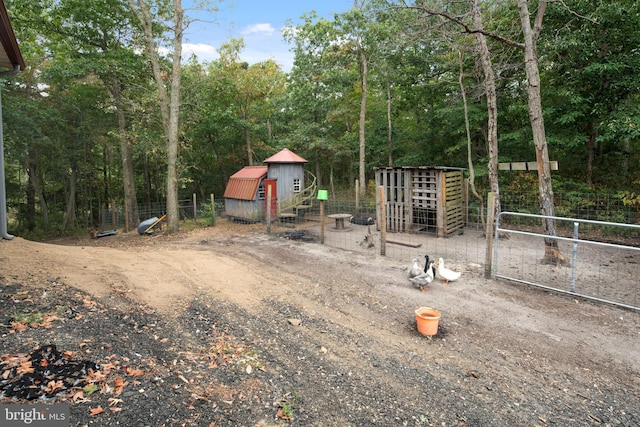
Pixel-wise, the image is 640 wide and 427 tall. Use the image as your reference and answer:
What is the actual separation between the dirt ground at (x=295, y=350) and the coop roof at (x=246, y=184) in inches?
314

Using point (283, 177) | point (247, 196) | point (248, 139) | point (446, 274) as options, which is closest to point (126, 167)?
point (247, 196)

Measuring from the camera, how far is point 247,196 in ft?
47.6

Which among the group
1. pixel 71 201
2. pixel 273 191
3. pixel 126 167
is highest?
pixel 126 167

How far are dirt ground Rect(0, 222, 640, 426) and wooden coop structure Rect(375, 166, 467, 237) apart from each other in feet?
15.9

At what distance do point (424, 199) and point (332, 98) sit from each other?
1107 cm

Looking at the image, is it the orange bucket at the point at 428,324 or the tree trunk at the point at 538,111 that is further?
the tree trunk at the point at 538,111

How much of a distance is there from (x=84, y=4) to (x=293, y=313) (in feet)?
51.6

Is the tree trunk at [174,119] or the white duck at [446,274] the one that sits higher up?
the tree trunk at [174,119]

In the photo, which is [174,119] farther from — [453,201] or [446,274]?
[446,274]

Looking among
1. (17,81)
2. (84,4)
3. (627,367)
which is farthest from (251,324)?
(17,81)

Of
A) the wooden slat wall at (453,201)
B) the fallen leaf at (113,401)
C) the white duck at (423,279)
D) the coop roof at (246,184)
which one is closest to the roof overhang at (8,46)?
the fallen leaf at (113,401)

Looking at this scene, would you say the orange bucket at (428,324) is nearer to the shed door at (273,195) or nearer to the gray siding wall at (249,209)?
the shed door at (273,195)

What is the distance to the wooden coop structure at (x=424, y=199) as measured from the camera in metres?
11.0

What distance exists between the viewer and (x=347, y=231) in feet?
41.0
